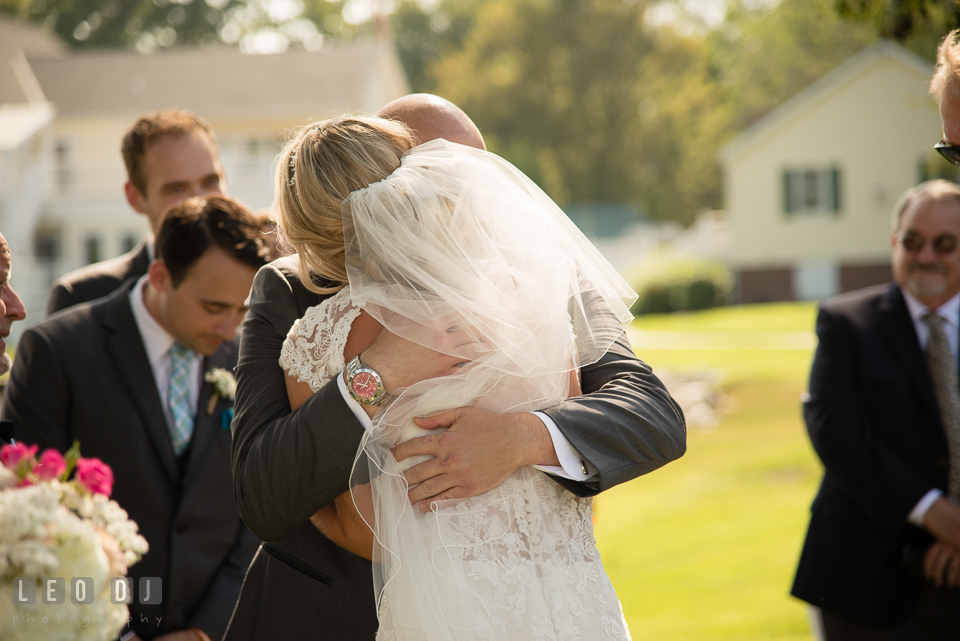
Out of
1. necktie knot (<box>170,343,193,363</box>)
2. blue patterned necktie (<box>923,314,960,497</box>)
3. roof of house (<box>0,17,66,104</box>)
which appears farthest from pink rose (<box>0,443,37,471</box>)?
roof of house (<box>0,17,66,104</box>)

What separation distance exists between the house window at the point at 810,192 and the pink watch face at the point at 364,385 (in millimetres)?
27783

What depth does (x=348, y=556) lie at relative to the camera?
2135mm

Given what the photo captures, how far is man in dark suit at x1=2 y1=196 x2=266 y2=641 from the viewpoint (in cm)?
289

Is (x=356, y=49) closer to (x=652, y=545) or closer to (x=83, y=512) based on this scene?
(x=652, y=545)

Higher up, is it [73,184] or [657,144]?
[73,184]

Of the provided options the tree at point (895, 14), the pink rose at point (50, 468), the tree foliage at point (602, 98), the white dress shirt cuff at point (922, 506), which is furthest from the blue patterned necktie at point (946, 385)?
the tree foliage at point (602, 98)

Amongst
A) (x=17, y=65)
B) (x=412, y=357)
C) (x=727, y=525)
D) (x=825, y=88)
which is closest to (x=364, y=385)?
(x=412, y=357)

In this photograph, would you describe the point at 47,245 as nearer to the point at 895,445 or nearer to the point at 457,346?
the point at 895,445

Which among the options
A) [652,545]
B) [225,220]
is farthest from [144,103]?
[225,220]

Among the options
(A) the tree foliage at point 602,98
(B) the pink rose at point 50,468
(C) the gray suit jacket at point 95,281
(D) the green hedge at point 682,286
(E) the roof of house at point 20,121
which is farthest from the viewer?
(A) the tree foliage at point 602,98

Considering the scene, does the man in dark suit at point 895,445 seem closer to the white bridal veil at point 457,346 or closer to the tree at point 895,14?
the tree at point 895,14

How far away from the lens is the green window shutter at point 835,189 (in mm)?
26609

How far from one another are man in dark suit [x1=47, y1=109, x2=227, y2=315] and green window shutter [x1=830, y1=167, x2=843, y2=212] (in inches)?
1030

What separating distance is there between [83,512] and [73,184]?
28.5m
